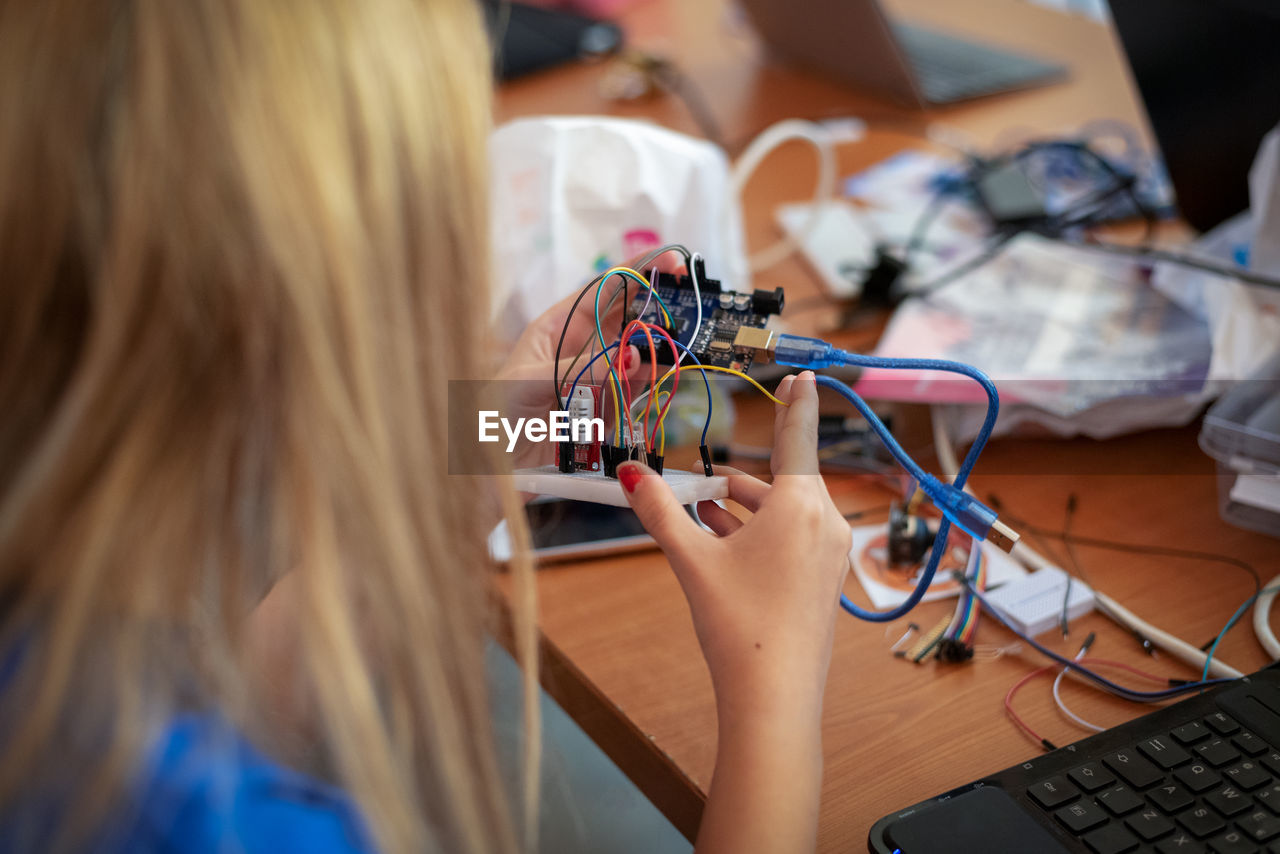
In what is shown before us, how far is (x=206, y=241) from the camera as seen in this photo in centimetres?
37

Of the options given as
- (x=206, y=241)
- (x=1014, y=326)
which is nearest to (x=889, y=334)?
(x=1014, y=326)

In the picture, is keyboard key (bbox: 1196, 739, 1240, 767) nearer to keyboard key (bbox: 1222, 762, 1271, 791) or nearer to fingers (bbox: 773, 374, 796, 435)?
keyboard key (bbox: 1222, 762, 1271, 791)

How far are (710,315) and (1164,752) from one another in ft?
1.18

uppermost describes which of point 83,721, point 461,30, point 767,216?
point 461,30

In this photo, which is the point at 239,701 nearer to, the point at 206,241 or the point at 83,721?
the point at 83,721

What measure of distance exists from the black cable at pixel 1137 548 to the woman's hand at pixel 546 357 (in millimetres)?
330

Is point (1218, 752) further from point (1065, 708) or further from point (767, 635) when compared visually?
point (767, 635)

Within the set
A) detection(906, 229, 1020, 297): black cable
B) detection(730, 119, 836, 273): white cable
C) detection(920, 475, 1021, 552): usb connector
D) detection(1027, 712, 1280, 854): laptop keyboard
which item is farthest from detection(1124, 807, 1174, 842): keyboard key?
detection(730, 119, 836, 273): white cable

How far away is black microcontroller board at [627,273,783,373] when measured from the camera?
23.8 inches

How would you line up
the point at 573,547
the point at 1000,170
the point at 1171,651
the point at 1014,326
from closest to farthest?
the point at 1171,651 < the point at 573,547 < the point at 1014,326 < the point at 1000,170

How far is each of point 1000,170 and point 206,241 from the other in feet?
3.20

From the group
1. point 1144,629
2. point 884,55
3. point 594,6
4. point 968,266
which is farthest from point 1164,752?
point 594,6

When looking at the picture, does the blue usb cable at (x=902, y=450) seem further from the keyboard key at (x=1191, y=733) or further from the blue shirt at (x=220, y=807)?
the blue shirt at (x=220, y=807)

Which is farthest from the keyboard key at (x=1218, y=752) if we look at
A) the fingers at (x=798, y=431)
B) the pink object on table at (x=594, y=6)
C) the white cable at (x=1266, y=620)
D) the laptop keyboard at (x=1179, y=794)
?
the pink object on table at (x=594, y=6)
